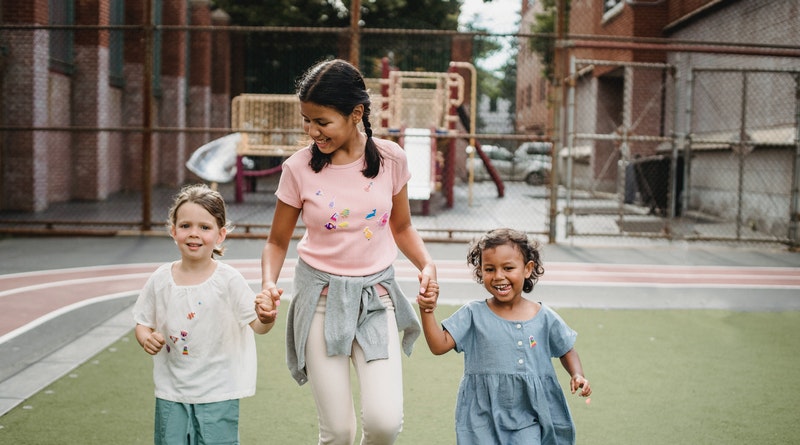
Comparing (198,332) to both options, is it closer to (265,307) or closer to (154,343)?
(154,343)

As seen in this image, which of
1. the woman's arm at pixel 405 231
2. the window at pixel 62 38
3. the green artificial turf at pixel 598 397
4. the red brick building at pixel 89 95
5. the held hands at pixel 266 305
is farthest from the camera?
the window at pixel 62 38

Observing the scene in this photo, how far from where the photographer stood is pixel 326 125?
3299 mm

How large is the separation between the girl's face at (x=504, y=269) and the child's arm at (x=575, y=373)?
34 centimetres

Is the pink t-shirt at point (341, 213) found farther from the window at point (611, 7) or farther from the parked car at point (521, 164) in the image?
the parked car at point (521, 164)

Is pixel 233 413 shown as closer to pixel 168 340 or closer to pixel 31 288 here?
pixel 168 340

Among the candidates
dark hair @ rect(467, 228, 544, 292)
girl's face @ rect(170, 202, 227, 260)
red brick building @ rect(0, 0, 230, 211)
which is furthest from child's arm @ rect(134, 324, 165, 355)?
red brick building @ rect(0, 0, 230, 211)

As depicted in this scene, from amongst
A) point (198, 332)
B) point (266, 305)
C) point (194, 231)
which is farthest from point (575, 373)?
point (194, 231)

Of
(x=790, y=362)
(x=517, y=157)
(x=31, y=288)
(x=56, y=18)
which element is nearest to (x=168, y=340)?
(x=790, y=362)

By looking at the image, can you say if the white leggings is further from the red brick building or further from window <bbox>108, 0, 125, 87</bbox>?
window <bbox>108, 0, 125, 87</bbox>

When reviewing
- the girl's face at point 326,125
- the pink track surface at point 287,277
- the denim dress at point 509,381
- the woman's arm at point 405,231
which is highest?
the girl's face at point 326,125

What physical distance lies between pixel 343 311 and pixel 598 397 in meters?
2.45

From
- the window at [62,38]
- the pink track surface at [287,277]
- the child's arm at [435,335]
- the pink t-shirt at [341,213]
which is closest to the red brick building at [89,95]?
the window at [62,38]

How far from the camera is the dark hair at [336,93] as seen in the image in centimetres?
326

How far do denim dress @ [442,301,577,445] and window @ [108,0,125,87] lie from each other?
65.1 feet
